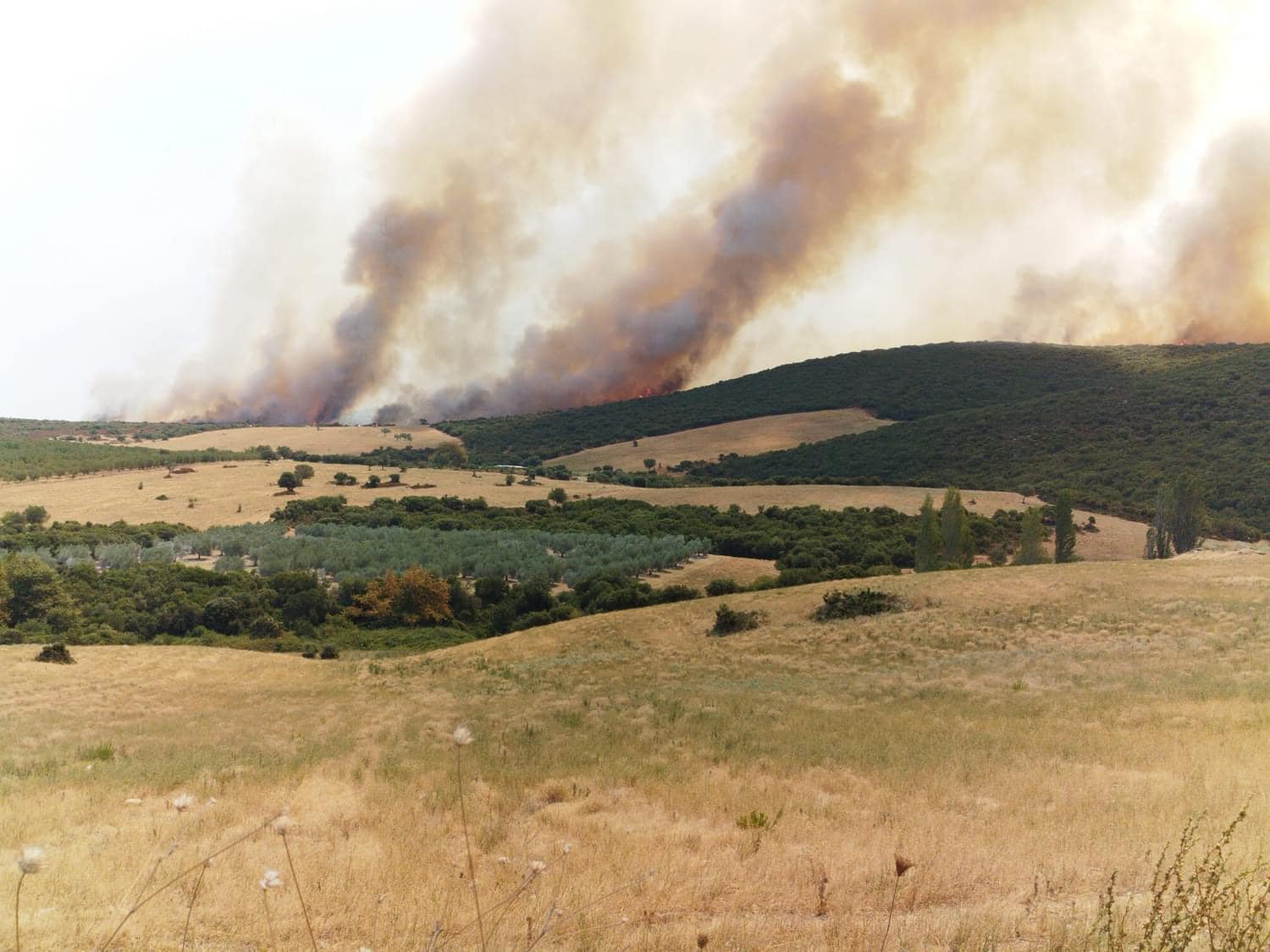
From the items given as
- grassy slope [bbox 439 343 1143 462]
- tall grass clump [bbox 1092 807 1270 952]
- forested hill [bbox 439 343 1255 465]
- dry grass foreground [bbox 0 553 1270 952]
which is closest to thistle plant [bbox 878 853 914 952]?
dry grass foreground [bbox 0 553 1270 952]

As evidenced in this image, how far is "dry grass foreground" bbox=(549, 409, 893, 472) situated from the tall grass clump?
4476 inches

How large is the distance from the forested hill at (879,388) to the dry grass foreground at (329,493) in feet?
92.8

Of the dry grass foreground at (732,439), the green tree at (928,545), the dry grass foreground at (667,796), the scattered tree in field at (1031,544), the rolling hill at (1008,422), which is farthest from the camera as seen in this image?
the dry grass foreground at (732,439)

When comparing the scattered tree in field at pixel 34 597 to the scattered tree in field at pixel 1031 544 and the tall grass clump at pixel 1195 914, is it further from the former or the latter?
the scattered tree in field at pixel 1031 544

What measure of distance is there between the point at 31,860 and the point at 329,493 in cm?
8775

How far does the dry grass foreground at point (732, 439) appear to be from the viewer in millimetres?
128250

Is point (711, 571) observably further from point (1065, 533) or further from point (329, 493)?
point (329, 493)

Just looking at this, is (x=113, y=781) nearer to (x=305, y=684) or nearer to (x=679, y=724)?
(x=679, y=724)

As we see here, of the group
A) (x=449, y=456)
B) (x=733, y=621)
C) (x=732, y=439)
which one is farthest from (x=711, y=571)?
(x=732, y=439)

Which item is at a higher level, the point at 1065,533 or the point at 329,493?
the point at 329,493

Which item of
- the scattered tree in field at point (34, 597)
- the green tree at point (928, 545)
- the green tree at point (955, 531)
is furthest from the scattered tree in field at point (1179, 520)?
the scattered tree in field at point (34, 597)

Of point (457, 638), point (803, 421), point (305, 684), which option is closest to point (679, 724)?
point (305, 684)

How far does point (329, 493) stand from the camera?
274 ft

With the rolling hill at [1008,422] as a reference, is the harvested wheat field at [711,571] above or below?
below
